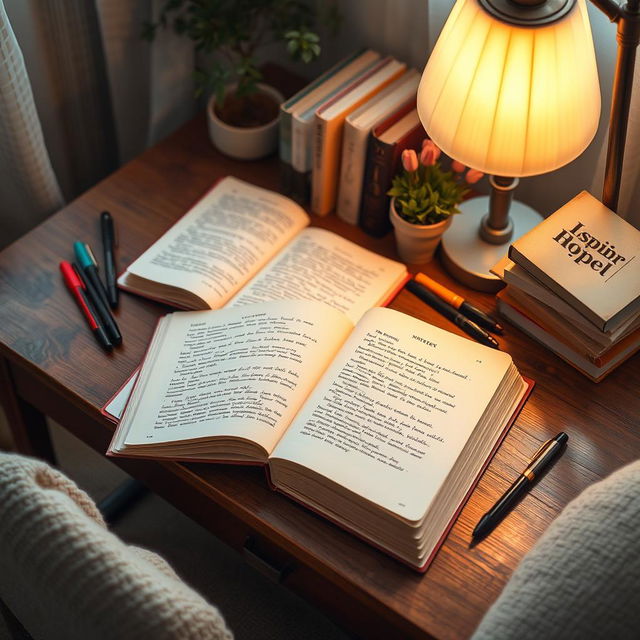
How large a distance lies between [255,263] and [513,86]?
41 centimetres

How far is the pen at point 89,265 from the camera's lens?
1.04 m

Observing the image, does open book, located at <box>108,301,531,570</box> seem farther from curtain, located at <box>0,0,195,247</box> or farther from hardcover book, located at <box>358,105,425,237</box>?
curtain, located at <box>0,0,195,247</box>

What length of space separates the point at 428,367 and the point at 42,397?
557mm

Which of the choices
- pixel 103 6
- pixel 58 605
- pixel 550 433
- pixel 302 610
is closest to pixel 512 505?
pixel 550 433

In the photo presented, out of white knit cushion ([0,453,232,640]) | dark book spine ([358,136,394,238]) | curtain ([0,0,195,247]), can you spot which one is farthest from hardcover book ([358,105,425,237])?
white knit cushion ([0,453,232,640])

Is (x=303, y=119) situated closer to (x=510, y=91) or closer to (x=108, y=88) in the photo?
(x=510, y=91)

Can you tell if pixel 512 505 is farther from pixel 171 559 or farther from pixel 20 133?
pixel 20 133

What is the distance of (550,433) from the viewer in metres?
0.91

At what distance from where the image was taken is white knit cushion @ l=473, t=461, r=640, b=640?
25.6 inches

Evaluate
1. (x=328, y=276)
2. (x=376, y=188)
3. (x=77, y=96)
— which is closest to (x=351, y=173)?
(x=376, y=188)

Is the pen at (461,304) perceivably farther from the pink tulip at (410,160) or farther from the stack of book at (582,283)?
the pink tulip at (410,160)

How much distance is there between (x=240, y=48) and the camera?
1.21 meters

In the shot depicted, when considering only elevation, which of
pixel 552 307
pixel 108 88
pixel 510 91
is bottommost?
pixel 108 88

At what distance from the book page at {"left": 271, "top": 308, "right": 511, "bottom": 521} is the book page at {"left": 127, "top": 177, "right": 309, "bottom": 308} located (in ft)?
0.66
